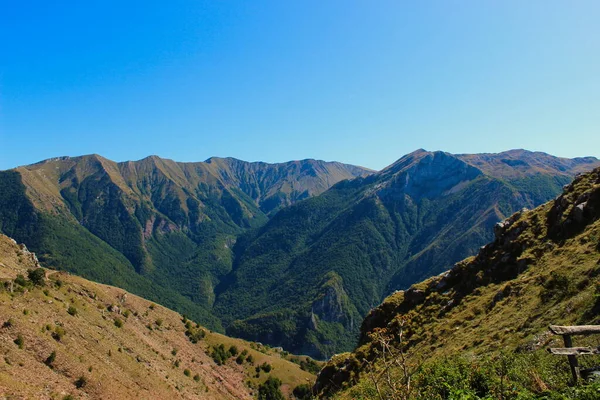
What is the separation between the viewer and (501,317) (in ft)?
107

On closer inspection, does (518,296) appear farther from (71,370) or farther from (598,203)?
(71,370)

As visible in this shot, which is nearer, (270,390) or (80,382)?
(80,382)

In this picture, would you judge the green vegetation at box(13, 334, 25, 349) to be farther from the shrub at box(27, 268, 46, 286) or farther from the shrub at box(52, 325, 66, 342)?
the shrub at box(27, 268, 46, 286)

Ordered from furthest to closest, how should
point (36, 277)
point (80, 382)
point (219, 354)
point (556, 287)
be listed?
1. point (219, 354)
2. point (36, 277)
3. point (80, 382)
4. point (556, 287)

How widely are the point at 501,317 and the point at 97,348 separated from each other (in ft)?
209

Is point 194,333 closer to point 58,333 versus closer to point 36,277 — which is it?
point 36,277

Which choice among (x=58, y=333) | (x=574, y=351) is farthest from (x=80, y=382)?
(x=574, y=351)

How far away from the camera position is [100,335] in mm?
68188

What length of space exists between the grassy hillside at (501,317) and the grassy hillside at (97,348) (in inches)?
1377

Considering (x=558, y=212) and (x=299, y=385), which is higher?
(x=558, y=212)

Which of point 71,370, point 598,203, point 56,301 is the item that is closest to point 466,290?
point 598,203

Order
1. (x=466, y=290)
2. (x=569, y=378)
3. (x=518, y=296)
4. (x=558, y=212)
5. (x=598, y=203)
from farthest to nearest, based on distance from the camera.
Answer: (x=466, y=290), (x=558, y=212), (x=598, y=203), (x=518, y=296), (x=569, y=378)

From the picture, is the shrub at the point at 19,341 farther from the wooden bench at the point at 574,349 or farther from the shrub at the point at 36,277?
the wooden bench at the point at 574,349

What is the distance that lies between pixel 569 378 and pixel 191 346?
105m
